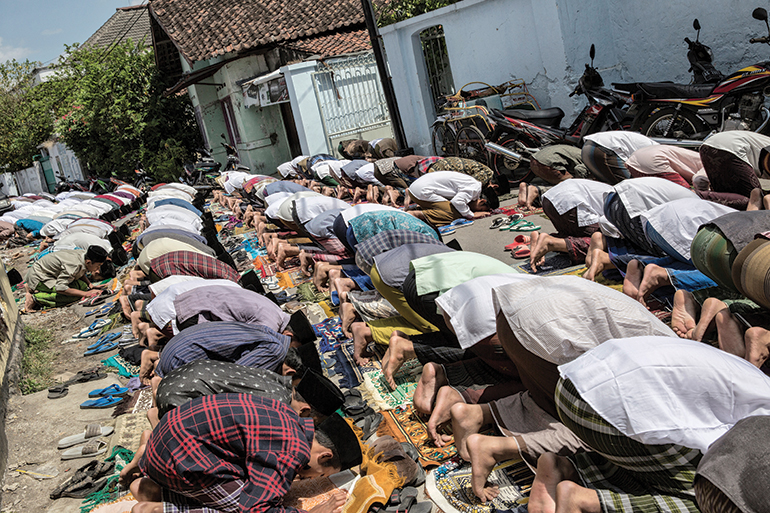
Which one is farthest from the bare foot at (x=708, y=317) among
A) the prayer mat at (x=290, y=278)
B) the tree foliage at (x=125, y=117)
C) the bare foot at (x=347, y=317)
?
the tree foliage at (x=125, y=117)

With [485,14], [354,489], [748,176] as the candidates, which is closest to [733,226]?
[748,176]

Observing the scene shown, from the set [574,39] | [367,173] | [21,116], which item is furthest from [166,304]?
[21,116]

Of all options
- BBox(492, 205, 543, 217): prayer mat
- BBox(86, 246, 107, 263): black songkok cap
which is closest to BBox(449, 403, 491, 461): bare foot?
BBox(492, 205, 543, 217): prayer mat

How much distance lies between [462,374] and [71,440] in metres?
2.81

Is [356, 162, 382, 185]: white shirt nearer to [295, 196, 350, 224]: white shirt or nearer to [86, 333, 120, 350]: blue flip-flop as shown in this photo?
→ [295, 196, 350, 224]: white shirt

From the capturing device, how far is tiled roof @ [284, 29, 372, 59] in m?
15.0

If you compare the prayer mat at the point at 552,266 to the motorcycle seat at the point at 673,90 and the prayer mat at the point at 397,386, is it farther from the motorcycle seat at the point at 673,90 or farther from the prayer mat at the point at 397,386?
the motorcycle seat at the point at 673,90

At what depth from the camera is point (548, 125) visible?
841 centimetres

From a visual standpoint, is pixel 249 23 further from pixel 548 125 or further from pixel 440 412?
pixel 440 412

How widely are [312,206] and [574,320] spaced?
467 centimetres

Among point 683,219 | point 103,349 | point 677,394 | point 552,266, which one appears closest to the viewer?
point 677,394

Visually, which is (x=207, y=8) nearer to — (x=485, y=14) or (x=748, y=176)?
(x=485, y=14)

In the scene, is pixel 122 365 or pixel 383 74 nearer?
pixel 122 365

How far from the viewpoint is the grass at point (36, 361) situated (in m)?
5.69
